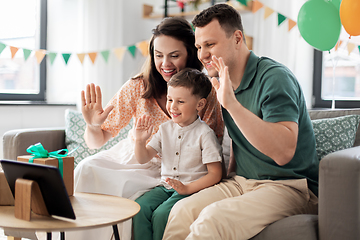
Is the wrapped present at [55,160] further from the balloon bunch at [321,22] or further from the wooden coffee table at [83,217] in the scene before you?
the balloon bunch at [321,22]

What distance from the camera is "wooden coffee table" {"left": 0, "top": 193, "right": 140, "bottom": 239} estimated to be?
0.93m

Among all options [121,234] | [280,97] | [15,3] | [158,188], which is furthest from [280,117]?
[15,3]

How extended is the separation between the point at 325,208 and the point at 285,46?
216 cm

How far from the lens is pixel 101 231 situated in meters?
1.41

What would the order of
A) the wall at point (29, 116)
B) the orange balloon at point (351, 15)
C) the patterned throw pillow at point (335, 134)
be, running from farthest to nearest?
the wall at point (29, 116), the orange balloon at point (351, 15), the patterned throw pillow at point (335, 134)

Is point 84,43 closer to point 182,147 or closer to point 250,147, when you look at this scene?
point 182,147

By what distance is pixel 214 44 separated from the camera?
4.65 feet

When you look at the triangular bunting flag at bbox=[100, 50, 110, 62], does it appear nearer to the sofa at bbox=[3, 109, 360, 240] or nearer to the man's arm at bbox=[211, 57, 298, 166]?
the man's arm at bbox=[211, 57, 298, 166]

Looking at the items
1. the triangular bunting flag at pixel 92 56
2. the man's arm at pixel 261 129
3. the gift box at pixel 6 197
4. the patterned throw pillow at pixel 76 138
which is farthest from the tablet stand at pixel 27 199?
the triangular bunting flag at pixel 92 56

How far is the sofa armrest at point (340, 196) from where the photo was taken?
109 centimetres

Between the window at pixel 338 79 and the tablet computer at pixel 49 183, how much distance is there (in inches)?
101

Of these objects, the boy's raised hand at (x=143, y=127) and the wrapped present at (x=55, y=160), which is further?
the boy's raised hand at (x=143, y=127)

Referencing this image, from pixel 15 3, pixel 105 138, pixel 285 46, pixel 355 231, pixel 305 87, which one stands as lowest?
pixel 355 231

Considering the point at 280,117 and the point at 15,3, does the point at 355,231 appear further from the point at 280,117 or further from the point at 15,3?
the point at 15,3
